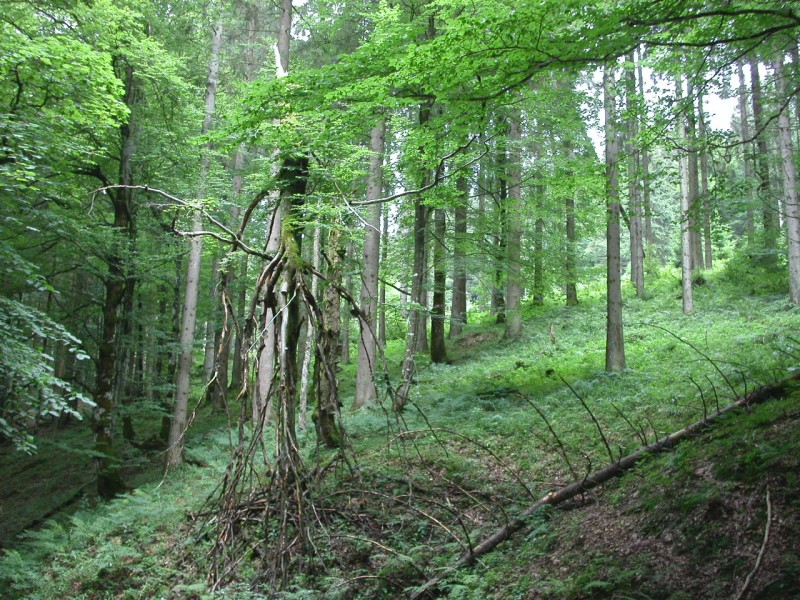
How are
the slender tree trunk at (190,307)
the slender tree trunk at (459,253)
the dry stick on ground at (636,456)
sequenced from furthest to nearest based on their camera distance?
the slender tree trunk at (459,253), the slender tree trunk at (190,307), the dry stick on ground at (636,456)

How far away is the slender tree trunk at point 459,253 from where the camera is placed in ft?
49.0

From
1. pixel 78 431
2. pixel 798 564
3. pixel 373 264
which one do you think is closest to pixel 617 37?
pixel 798 564

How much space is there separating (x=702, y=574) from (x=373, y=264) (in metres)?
10.3

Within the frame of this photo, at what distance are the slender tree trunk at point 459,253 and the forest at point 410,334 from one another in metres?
0.20

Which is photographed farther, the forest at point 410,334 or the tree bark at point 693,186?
the tree bark at point 693,186

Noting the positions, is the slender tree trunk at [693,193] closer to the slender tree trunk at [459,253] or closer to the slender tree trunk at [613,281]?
the slender tree trunk at [613,281]

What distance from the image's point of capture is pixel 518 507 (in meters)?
5.56

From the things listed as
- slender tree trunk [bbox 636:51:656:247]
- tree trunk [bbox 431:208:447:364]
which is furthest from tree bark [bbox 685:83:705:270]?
tree trunk [bbox 431:208:447:364]

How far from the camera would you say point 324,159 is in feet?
27.4

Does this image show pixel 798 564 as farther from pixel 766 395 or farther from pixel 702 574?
Result: pixel 766 395

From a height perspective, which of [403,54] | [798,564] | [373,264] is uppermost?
[403,54]

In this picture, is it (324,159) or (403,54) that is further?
(324,159)

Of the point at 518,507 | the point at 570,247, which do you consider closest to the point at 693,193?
the point at 570,247

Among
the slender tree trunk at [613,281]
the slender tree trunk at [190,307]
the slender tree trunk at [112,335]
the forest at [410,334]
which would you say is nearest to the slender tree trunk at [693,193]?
the forest at [410,334]
